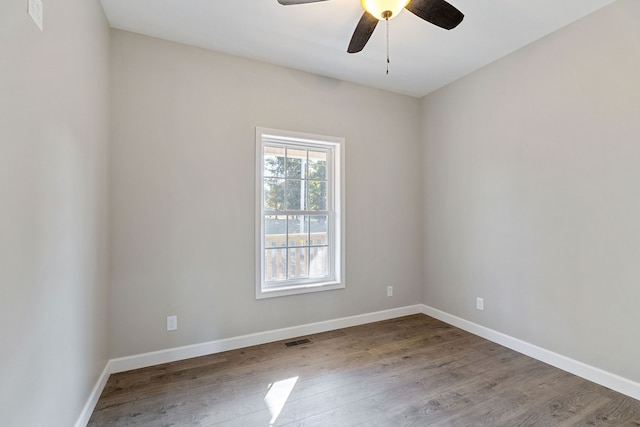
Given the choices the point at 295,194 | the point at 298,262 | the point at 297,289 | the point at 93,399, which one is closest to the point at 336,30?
the point at 295,194

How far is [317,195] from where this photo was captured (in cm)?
333

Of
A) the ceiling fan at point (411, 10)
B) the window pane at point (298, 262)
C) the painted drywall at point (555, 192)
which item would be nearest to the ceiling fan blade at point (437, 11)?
the ceiling fan at point (411, 10)

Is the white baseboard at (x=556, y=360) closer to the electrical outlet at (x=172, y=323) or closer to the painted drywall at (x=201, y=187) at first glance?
the painted drywall at (x=201, y=187)

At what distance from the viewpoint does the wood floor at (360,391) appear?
184 cm

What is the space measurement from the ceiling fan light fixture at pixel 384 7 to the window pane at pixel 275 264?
225cm

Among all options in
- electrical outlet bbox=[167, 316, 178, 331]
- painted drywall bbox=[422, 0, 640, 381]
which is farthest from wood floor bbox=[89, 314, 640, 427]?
painted drywall bbox=[422, 0, 640, 381]

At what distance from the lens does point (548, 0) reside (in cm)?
208

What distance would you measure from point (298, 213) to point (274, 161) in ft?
2.03

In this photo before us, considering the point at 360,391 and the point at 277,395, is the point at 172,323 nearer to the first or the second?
the point at 277,395

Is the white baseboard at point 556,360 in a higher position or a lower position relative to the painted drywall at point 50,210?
lower

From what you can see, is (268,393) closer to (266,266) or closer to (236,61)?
(266,266)

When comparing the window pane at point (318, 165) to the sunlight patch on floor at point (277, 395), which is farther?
the window pane at point (318, 165)

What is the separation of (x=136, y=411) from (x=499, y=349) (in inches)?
121

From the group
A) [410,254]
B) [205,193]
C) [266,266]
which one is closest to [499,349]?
[410,254]
